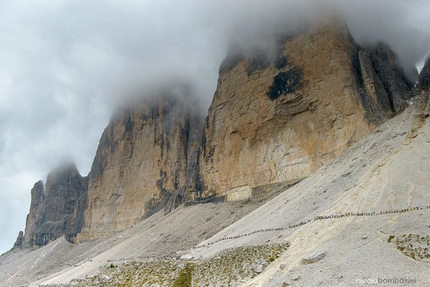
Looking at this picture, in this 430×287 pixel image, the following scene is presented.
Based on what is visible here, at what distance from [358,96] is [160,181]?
46.3 meters

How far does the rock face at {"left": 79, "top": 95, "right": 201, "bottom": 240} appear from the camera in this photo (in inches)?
3027

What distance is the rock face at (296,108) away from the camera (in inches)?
1635

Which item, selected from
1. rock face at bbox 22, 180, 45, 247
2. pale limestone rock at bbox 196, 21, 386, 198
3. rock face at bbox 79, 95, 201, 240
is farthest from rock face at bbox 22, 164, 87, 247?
pale limestone rock at bbox 196, 21, 386, 198

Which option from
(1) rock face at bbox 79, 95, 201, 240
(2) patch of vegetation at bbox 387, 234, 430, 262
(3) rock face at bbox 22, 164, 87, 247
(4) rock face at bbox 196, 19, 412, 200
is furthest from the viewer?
(3) rock face at bbox 22, 164, 87, 247

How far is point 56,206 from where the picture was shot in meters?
113

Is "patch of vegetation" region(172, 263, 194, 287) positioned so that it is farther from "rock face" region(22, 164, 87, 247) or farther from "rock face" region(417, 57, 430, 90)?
"rock face" region(22, 164, 87, 247)

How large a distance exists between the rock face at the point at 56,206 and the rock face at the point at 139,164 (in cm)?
1390

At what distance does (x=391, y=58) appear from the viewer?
4950 cm

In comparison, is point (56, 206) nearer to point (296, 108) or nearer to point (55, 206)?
point (55, 206)

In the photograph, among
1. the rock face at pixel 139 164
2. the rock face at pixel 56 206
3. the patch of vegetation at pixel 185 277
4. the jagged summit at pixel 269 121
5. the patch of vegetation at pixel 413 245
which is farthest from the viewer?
the rock face at pixel 56 206

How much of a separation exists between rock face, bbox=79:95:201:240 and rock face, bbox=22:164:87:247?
45.6ft

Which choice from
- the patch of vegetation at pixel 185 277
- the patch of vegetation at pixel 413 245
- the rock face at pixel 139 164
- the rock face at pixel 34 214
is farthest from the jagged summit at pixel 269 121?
the rock face at pixel 34 214

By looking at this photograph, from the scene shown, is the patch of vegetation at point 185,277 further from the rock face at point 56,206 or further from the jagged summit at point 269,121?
the rock face at point 56,206

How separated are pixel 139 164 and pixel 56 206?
147ft
